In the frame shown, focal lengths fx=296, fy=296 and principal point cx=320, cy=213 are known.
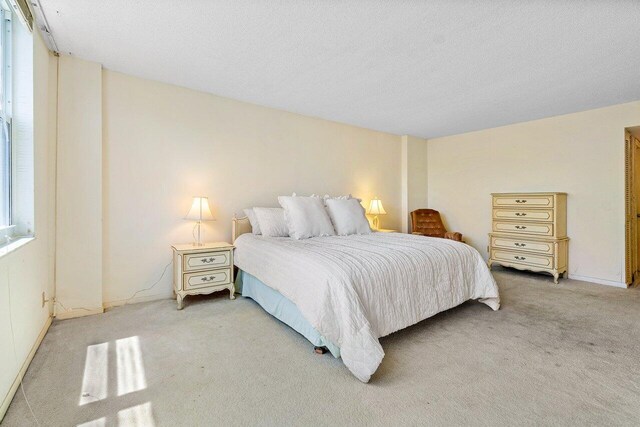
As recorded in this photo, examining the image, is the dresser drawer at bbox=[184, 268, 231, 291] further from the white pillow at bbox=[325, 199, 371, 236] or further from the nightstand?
the white pillow at bbox=[325, 199, 371, 236]

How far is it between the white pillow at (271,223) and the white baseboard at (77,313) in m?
1.62

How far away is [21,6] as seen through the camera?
5.82 ft

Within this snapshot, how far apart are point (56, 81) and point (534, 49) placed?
154 inches

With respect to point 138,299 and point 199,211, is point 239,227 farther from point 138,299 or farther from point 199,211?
point 138,299

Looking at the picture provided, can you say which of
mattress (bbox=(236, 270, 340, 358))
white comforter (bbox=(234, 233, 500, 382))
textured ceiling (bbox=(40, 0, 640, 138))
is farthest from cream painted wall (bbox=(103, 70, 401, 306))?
white comforter (bbox=(234, 233, 500, 382))

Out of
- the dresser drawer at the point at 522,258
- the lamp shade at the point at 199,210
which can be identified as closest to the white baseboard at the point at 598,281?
the dresser drawer at the point at 522,258

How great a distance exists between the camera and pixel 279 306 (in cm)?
244

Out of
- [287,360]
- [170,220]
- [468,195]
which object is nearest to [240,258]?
[170,220]

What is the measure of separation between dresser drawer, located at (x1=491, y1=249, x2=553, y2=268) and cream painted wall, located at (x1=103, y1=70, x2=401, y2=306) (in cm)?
276

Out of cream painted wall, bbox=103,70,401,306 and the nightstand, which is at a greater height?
cream painted wall, bbox=103,70,401,306

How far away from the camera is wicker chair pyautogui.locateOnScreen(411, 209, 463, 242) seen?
16.8 feet

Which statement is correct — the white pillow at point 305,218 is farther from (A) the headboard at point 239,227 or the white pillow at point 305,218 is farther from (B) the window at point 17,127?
(B) the window at point 17,127

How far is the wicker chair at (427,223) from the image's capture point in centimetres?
512

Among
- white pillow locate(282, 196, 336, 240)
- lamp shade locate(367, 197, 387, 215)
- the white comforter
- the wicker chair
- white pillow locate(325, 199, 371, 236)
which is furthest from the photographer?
the wicker chair
